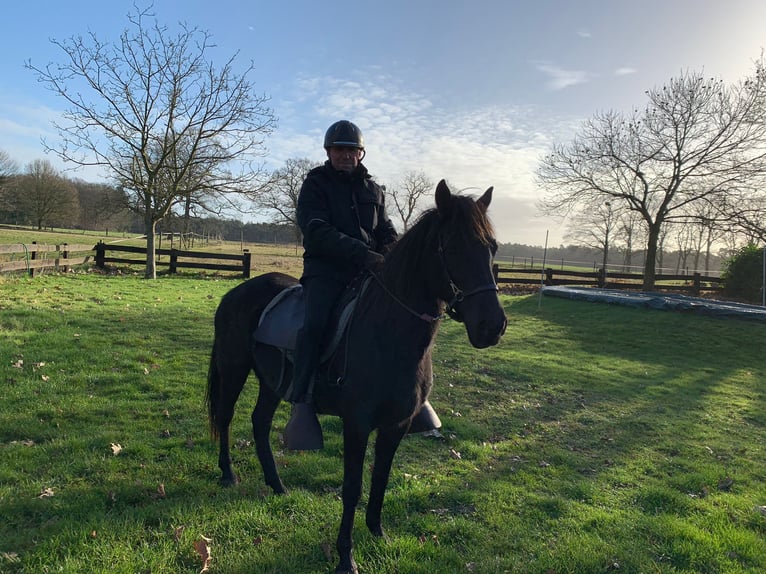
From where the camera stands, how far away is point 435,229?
281cm

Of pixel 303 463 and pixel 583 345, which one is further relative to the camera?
pixel 583 345

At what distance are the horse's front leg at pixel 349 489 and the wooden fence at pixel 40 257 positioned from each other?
1709 centimetres

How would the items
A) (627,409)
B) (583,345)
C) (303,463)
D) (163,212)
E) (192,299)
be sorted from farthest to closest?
1. (163,212)
2. (192,299)
3. (583,345)
4. (627,409)
5. (303,463)

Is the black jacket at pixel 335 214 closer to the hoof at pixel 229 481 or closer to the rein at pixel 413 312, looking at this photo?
the rein at pixel 413 312

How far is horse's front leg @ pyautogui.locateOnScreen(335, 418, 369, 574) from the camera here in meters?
3.10

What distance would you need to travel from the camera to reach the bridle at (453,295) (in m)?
2.56

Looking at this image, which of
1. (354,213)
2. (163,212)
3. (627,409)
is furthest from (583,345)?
(163,212)

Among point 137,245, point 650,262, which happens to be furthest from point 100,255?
point 650,262

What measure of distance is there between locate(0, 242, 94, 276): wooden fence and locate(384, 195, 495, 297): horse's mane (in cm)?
1731

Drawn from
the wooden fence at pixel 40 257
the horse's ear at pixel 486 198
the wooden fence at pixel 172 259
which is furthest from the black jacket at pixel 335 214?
the wooden fence at pixel 172 259

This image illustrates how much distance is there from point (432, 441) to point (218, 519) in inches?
113

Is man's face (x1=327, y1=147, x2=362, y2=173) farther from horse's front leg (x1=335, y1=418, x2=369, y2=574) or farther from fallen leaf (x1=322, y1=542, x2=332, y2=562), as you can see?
fallen leaf (x1=322, y1=542, x2=332, y2=562)

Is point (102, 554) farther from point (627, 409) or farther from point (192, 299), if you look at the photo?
point (192, 299)

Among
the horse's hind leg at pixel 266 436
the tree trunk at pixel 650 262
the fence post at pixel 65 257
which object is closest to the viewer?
the horse's hind leg at pixel 266 436
